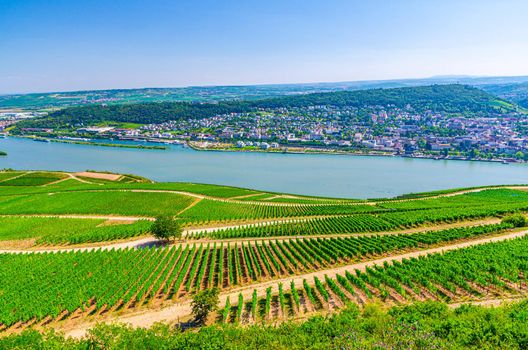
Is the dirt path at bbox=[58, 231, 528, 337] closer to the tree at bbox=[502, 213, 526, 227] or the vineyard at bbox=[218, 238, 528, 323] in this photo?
the vineyard at bbox=[218, 238, 528, 323]

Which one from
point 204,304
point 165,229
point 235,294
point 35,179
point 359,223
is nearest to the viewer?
point 204,304

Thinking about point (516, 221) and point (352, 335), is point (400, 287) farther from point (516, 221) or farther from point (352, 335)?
point (516, 221)

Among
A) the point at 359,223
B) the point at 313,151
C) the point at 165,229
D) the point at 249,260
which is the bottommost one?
the point at 313,151

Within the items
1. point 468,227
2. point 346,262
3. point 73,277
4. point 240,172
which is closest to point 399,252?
point 346,262

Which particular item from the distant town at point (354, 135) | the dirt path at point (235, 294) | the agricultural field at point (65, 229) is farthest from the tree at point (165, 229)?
the distant town at point (354, 135)

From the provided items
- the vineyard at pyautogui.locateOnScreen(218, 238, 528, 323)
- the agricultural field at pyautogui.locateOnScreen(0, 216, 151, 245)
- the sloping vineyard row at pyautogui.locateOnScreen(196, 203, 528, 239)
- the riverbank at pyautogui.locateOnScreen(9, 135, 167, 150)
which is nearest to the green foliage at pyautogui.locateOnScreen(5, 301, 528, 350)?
the vineyard at pyautogui.locateOnScreen(218, 238, 528, 323)

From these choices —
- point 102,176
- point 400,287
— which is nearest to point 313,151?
point 102,176
